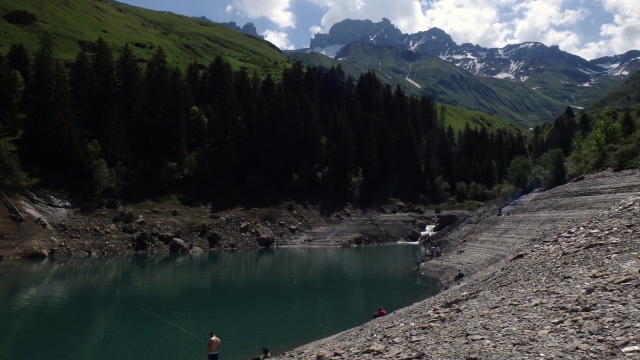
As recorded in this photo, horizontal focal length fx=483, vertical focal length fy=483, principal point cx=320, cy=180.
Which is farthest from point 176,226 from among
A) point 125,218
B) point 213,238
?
point 125,218

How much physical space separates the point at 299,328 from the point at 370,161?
319ft

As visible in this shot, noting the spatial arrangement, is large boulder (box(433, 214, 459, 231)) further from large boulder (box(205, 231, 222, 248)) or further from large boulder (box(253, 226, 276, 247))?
large boulder (box(205, 231, 222, 248))

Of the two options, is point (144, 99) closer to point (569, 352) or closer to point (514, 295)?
point (514, 295)

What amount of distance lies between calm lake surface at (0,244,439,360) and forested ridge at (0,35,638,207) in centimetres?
3048

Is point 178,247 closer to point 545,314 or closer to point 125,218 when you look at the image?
point 125,218

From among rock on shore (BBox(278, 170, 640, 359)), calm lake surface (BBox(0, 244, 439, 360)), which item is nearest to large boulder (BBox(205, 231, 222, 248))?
calm lake surface (BBox(0, 244, 439, 360))

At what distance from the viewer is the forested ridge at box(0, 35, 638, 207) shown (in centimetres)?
9194

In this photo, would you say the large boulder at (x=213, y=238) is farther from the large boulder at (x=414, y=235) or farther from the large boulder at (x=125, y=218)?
the large boulder at (x=414, y=235)

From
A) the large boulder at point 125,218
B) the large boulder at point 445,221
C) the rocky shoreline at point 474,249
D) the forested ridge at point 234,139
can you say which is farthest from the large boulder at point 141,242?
the large boulder at point 445,221

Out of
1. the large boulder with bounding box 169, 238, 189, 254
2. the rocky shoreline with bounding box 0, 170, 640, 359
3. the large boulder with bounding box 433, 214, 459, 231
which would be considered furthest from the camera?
the large boulder with bounding box 433, 214, 459, 231

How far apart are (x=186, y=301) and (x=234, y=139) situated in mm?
76311

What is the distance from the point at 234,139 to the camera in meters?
120

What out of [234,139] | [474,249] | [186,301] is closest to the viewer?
[186,301]

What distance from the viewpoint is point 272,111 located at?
128250mm
